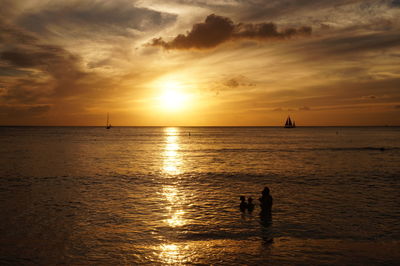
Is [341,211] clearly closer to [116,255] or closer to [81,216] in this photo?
[116,255]

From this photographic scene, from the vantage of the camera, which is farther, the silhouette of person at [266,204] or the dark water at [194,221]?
the silhouette of person at [266,204]

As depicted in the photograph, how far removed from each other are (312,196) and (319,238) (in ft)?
38.2

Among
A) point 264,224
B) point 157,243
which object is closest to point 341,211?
point 264,224

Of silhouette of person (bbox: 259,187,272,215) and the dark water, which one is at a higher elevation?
silhouette of person (bbox: 259,187,272,215)

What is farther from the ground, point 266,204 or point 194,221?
point 266,204

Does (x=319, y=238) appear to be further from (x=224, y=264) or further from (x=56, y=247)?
(x=56, y=247)

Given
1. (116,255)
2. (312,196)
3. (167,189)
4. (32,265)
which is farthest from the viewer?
(167,189)

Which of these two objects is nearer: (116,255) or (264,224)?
(116,255)

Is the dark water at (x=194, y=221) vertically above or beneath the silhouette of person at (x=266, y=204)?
beneath

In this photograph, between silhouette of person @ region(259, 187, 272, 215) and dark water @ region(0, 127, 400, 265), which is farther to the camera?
silhouette of person @ region(259, 187, 272, 215)

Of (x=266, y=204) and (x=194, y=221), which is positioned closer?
(x=194, y=221)

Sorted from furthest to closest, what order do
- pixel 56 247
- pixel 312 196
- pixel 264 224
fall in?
pixel 312 196, pixel 264 224, pixel 56 247

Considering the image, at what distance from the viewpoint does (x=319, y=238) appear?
16844mm

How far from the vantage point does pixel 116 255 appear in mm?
14594
